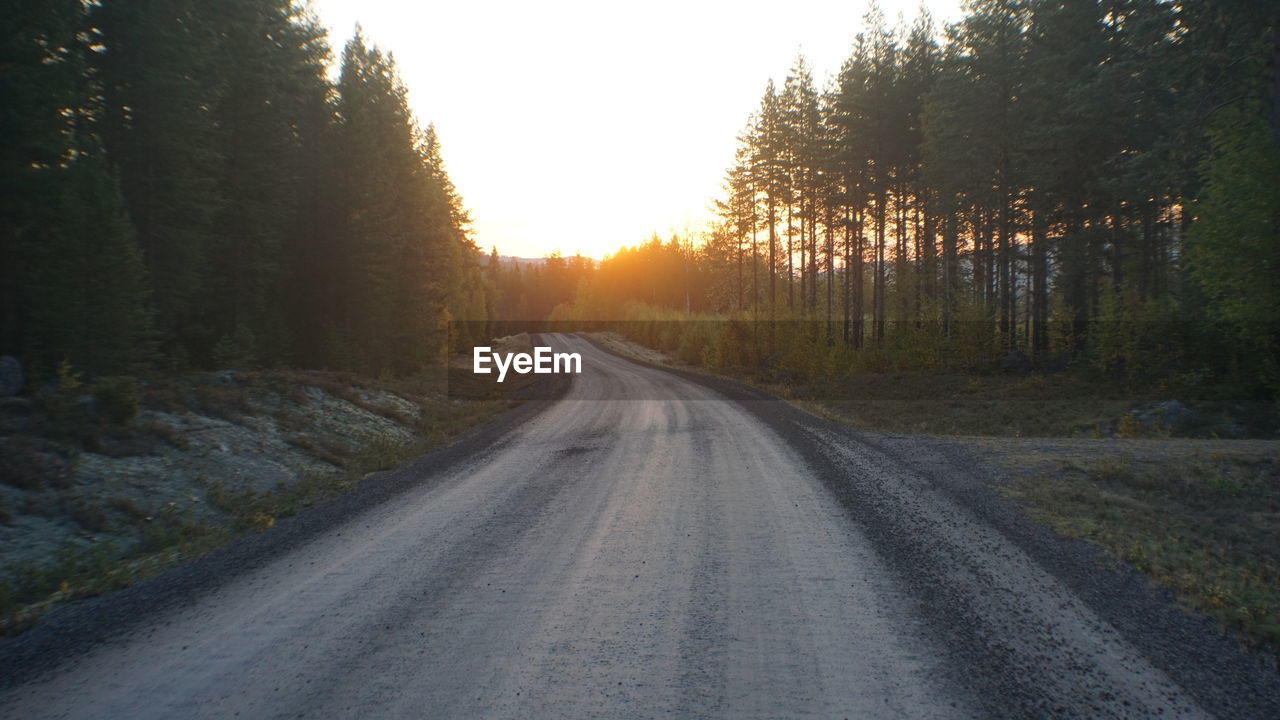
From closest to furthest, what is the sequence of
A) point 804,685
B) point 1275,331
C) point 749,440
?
point 804,685 < point 749,440 < point 1275,331

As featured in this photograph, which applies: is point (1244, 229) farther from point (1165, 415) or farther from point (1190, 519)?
point (1190, 519)

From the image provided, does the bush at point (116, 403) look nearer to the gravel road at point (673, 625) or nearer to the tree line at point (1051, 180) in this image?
the gravel road at point (673, 625)

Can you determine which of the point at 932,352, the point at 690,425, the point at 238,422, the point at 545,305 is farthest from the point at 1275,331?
the point at 545,305

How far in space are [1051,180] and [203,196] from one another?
27.9 m

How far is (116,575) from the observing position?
5648 mm

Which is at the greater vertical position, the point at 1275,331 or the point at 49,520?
the point at 1275,331

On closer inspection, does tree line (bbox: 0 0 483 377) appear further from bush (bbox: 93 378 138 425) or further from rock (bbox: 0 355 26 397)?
bush (bbox: 93 378 138 425)

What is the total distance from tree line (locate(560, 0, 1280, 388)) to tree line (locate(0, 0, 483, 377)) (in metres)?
19.3

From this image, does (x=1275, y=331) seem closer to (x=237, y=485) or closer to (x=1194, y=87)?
(x=1194, y=87)

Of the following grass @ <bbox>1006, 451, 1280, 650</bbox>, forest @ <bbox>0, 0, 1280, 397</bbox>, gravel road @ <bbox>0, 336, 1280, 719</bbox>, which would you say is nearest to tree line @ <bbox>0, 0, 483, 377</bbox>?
forest @ <bbox>0, 0, 1280, 397</bbox>

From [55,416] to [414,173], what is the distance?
2707 centimetres

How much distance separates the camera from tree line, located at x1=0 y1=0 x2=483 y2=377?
11812mm

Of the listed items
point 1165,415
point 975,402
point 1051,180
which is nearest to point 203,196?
point 975,402

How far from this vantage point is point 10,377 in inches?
399
